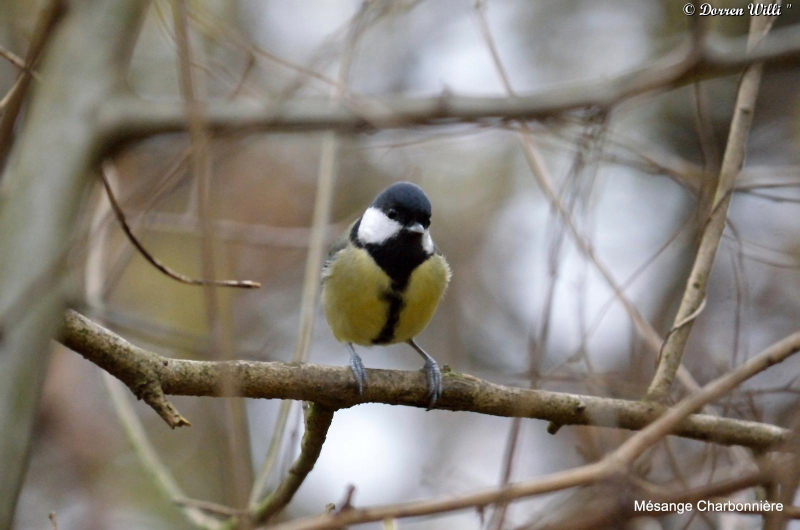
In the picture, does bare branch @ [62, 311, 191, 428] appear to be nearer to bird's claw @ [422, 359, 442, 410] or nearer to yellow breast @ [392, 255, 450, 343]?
bird's claw @ [422, 359, 442, 410]

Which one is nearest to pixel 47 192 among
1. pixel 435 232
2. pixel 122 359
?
pixel 122 359

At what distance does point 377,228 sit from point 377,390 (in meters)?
0.98

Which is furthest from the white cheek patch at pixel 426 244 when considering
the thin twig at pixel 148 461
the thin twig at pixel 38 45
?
the thin twig at pixel 38 45

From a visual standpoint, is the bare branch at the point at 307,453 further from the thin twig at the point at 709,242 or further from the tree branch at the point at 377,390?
the thin twig at the point at 709,242

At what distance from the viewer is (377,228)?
126 inches

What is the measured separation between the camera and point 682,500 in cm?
99

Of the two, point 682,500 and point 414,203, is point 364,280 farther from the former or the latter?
point 682,500

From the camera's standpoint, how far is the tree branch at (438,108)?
36.8 inches

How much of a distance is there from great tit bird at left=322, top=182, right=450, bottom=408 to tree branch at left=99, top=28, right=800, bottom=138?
1961mm

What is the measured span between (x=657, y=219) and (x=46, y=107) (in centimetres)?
600

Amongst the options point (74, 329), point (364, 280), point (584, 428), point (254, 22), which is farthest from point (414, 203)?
point (254, 22)

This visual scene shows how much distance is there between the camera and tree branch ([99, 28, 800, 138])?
3.07 feet

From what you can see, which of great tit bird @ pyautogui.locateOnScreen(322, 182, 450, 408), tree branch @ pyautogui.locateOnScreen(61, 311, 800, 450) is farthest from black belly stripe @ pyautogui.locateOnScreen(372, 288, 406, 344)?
tree branch @ pyautogui.locateOnScreen(61, 311, 800, 450)

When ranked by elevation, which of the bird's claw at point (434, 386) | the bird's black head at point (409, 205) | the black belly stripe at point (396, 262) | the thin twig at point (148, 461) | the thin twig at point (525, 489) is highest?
the bird's black head at point (409, 205)
